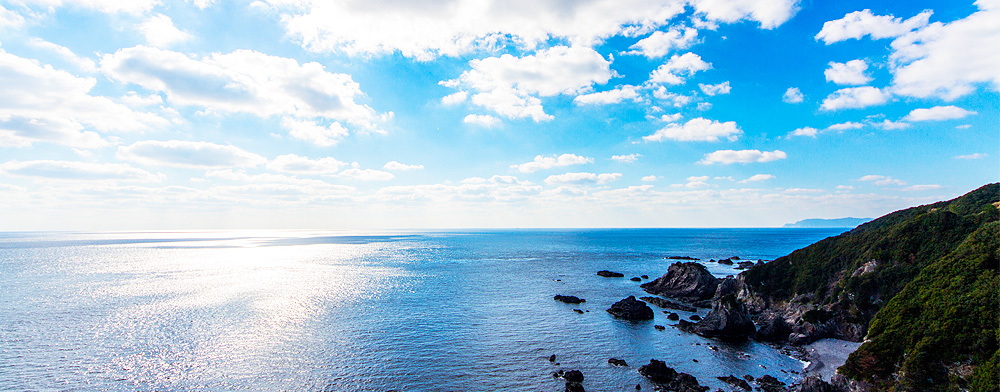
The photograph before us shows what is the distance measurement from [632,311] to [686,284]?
2524 cm

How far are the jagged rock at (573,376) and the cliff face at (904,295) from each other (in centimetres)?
2334

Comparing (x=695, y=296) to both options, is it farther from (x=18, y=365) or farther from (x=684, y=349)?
(x=18, y=365)

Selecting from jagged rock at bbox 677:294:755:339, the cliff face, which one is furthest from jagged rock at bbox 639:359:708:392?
jagged rock at bbox 677:294:755:339

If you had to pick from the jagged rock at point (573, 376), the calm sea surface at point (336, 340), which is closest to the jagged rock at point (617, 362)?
the calm sea surface at point (336, 340)

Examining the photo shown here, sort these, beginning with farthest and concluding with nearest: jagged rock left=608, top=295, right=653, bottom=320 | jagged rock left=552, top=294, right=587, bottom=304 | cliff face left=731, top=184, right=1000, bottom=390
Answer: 1. jagged rock left=552, top=294, right=587, bottom=304
2. jagged rock left=608, top=295, right=653, bottom=320
3. cliff face left=731, top=184, right=1000, bottom=390

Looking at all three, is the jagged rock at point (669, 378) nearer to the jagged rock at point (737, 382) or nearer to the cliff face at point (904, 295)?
the jagged rock at point (737, 382)

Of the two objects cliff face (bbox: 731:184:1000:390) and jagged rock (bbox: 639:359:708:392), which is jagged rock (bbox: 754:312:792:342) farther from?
jagged rock (bbox: 639:359:708:392)

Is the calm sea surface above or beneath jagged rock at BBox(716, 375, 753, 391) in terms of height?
above

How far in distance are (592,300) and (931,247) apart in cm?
4855

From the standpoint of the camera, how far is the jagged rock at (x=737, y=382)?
38644mm

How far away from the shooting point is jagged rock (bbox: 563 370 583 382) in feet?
132

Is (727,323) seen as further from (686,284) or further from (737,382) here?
(686,284)

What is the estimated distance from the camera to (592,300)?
79.4 m

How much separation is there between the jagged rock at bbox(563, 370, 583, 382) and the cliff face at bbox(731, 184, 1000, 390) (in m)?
23.3
